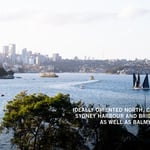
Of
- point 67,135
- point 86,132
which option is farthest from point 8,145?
point 67,135

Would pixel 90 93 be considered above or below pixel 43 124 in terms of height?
below

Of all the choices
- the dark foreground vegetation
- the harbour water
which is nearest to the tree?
the dark foreground vegetation

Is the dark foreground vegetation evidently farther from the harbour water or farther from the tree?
the harbour water

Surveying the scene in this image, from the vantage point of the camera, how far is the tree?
910 inches

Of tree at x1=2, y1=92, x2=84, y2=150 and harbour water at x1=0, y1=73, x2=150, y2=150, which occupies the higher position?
tree at x1=2, y1=92, x2=84, y2=150

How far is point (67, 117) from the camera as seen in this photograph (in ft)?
77.2

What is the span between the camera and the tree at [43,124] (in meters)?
23.1

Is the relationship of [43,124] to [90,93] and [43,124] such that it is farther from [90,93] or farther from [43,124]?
[90,93]

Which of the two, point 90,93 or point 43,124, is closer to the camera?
point 43,124

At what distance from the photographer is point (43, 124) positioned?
77.2 feet

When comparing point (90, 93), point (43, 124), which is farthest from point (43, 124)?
point (90, 93)

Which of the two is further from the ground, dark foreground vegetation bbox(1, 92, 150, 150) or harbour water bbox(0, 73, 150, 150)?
dark foreground vegetation bbox(1, 92, 150, 150)

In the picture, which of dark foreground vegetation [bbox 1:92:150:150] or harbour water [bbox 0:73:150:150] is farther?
harbour water [bbox 0:73:150:150]

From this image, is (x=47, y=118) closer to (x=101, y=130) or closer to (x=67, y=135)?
(x=67, y=135)
